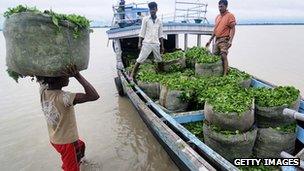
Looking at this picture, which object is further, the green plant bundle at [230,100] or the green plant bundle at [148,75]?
the green plant bundle at [148,75]

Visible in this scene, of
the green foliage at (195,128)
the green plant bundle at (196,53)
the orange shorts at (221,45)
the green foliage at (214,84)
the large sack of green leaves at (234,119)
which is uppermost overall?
the orange shorts at (221,45)

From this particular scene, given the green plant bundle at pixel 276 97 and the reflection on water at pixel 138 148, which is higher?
the green plant bundle at pixel 276 97

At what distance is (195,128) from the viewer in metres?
4.61

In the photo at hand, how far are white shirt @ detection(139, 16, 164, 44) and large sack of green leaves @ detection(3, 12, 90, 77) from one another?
382 centimetres

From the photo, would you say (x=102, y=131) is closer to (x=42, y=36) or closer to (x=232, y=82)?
(x=232, y=82)

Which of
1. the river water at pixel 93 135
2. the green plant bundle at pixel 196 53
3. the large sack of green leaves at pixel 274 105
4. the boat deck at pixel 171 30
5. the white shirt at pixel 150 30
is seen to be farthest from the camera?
the boat deck at pixel 171 30

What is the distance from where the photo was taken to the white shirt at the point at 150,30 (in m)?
6.85

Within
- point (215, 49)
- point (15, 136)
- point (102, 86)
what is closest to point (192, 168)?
point (215, 49)

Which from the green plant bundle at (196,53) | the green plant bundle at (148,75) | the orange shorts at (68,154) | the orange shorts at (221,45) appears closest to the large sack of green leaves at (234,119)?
the orange shorts at (68,154)

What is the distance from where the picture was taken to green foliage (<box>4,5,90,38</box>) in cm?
299

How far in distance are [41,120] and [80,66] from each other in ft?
16.4

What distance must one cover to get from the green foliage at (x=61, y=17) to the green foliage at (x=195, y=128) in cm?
226

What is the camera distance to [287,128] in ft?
12.7

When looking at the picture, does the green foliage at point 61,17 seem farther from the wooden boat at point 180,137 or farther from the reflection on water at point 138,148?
the reflection on water at point 138,148
